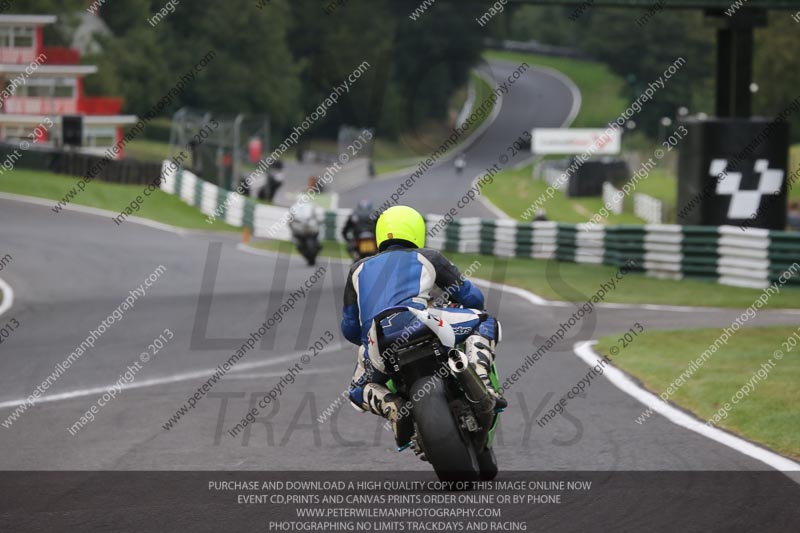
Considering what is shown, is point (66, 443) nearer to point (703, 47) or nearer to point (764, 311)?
point (764, 311)

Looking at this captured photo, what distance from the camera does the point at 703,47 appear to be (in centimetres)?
10738

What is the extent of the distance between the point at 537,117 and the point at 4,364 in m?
98.0

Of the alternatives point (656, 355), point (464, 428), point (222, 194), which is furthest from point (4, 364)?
point (222, 194)

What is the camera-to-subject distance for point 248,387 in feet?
35.3

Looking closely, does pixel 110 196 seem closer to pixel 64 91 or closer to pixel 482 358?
pixel 64 91

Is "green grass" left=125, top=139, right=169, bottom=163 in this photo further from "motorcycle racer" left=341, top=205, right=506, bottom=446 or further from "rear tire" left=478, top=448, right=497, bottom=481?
"rear tire" left=478, top=448, right=497, bottom=481

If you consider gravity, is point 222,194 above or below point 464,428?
below

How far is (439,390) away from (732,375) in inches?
199

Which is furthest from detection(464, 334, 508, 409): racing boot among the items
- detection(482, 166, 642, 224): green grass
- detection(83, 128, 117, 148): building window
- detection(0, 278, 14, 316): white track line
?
detection(83, 128, 117, 148): building window

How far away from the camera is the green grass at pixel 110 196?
42.2 meters

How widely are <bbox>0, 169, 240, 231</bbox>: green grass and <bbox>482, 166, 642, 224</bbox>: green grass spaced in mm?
16046

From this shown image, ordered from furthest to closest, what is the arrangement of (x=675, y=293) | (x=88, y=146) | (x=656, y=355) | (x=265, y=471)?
(x=88, y=146) < (x=675, y=293) < (x=656, y=355) < (x=265, y=471)

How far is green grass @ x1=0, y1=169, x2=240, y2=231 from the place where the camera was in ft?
139

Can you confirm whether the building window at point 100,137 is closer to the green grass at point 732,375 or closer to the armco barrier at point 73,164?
the armco barrier at point 73,164
